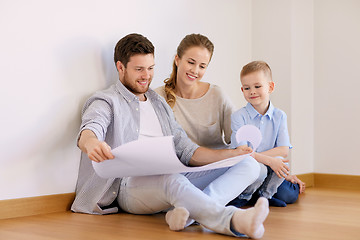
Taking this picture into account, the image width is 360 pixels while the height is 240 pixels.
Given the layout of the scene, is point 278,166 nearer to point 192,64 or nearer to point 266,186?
point 266,186

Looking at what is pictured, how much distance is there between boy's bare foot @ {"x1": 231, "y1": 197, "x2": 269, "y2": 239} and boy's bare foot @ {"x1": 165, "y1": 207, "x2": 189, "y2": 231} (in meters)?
0.15

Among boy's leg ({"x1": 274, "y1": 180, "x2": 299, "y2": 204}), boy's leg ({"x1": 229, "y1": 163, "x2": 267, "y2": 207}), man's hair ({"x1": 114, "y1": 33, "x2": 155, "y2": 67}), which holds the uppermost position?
man's hair ({"x1": 114, "y1": 33, "x2": 155, "y2": 67})

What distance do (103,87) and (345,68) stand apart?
1.49 m

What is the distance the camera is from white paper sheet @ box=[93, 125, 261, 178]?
4.46 feet

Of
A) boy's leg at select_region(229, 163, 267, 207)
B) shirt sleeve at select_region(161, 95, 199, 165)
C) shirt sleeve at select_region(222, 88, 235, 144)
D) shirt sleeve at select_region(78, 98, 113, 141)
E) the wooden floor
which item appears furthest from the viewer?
shirt sleeve at select_region(222, 88, 235, 144)

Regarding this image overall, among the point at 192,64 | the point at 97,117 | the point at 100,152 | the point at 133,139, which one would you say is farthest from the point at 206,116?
the point at 100,152

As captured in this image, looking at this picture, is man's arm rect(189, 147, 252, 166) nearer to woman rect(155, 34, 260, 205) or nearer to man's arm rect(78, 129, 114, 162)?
woman rect(155, 34, 260, 205)

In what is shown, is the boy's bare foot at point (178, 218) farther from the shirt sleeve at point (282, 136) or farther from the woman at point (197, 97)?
the shirt sleeve at point (282, 136)

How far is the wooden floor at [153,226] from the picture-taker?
1430mm

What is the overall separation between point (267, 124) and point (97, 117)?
0.81m

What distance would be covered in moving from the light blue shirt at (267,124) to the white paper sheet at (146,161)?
2.12 ft

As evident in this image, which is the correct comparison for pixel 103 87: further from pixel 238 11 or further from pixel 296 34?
pixel 296 34

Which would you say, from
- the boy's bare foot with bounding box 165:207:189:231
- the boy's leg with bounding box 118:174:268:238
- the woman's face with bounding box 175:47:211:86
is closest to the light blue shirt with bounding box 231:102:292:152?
the woman's face with bounding box 175:47:211:86

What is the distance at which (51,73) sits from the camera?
184 centimetres
